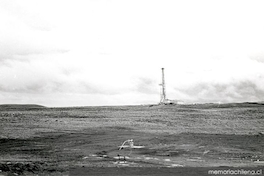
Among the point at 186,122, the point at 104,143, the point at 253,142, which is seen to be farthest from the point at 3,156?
the point at 186,122

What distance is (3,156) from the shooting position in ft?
51.5

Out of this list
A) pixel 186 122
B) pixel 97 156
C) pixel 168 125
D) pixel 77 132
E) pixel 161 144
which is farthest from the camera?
pixel 186 122

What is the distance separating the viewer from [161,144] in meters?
19.0

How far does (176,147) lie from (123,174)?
7.41m

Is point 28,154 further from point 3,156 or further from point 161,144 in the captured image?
point 161,144

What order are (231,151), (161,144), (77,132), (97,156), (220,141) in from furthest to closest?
(77,132) < (220,141) < (161,144) < (231,151) < (97,156)

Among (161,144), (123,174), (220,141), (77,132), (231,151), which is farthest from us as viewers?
(77,132)

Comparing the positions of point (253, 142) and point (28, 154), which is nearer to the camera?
point (28, 154)

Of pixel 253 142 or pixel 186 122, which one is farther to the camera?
pixel 186 122

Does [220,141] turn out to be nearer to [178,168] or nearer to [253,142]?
[253,142]

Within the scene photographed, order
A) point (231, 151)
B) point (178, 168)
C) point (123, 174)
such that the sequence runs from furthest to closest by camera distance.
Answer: point (231, 151), point (178, 168), point (123, 174)

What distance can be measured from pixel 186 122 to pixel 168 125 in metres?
2.87

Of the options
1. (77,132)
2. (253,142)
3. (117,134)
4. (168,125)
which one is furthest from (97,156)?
(168,125)

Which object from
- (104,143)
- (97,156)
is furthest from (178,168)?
(104,143)
